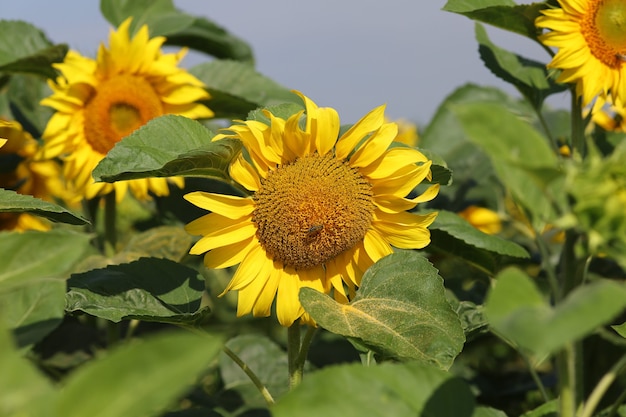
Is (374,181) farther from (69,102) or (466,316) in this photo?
(69,102)

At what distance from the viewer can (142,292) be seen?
125 cm

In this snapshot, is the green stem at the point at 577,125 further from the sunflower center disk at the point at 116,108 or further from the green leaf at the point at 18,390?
the green leaf at the point at 18,390

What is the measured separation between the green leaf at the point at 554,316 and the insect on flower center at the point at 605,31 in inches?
40.6

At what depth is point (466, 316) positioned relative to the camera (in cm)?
138

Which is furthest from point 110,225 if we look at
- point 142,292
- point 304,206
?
point 304,206

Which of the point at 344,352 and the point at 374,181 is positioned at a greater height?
the point at 374,181

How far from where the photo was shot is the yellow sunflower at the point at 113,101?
1892 mm

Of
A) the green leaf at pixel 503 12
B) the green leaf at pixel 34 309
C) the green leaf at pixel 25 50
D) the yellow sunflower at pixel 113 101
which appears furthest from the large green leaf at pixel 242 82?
the green leaf at pixel 34 309

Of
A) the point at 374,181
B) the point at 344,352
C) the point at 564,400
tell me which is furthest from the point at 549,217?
the point at 344,352

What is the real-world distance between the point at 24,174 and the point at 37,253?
147 cm

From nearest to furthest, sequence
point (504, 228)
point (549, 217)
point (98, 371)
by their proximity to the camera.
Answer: point (98, 371)
point (549, 217)
point (504, 228)

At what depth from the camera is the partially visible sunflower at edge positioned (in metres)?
2.01

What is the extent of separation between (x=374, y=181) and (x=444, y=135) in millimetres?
1217

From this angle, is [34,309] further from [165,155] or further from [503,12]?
[503,12]
